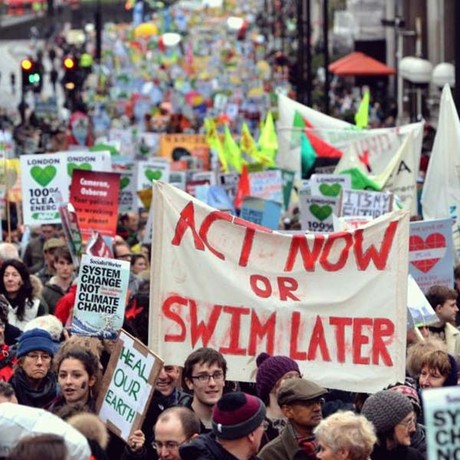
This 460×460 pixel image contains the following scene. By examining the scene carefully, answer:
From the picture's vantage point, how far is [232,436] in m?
8.73

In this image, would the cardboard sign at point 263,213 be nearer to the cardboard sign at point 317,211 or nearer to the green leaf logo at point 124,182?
the cardboard sign at point 317,211

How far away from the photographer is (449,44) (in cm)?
4244

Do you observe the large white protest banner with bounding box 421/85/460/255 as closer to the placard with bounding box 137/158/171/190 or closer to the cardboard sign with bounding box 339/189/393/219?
the cardboard sign with bounding box 339/189/393/219

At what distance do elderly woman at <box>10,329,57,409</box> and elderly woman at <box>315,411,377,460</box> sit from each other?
2.40 meters

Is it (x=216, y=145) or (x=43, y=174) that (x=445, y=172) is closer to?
(x=43, y=174)

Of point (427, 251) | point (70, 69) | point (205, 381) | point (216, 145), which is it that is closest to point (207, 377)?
point (205, 381)

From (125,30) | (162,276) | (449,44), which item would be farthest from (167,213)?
(125,30)

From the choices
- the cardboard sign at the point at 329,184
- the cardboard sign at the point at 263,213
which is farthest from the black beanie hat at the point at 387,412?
the cardboard sign at the point at 329,184

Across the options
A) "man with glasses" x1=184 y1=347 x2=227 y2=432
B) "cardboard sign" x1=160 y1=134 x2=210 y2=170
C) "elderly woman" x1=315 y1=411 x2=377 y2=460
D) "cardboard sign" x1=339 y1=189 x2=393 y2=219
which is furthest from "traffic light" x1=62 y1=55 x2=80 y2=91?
"elderly woman" x1=315 y1=411 x2=377 y2=460

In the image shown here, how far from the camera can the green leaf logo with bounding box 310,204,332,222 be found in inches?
709

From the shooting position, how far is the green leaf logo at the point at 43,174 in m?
19.2

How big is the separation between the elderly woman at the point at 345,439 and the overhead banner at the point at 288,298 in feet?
7.83

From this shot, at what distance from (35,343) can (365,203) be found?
22.1ft

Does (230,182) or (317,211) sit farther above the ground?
(317,211)
